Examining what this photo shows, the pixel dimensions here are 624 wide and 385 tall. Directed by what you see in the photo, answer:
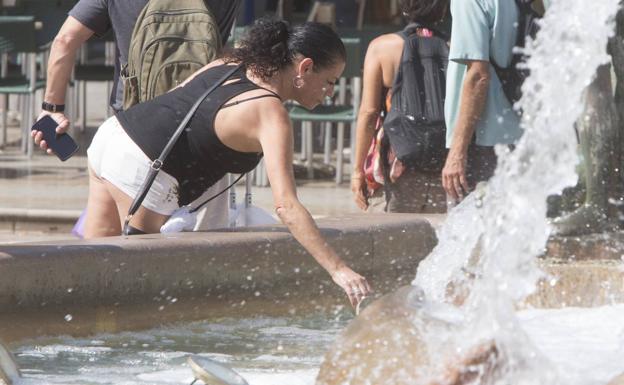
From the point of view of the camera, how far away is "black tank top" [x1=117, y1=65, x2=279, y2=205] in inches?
190

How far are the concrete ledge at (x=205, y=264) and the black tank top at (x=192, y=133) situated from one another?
0.22 meters

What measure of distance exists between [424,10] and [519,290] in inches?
79.3

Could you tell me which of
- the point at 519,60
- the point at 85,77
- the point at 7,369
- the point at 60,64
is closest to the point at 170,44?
the point at 60,64

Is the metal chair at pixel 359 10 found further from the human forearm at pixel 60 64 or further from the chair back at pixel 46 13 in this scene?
the human forearm at pixel 60 64

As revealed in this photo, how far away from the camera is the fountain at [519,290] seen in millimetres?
3508

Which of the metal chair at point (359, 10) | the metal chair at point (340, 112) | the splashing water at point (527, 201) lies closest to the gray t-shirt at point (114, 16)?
the splashing water at point (527, 201)

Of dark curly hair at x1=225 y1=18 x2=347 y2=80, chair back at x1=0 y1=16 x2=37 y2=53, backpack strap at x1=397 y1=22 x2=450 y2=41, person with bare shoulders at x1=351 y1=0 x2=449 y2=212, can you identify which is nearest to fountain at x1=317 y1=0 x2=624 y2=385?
person with bare shoulders at x1=351 y1=0 x2=449 y2=212

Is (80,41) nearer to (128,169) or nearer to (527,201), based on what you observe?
(128,169)

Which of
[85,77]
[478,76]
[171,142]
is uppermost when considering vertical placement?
[478,76]

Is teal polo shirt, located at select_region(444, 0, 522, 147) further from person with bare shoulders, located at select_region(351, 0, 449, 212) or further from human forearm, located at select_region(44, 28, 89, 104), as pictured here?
human forearm, located at select_region(44, 28, 89, 104)

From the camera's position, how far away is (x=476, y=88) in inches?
205

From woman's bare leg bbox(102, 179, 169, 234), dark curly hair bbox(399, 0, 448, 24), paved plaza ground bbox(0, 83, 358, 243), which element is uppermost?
dark curly hair bbox(399, 0, 448, 24)

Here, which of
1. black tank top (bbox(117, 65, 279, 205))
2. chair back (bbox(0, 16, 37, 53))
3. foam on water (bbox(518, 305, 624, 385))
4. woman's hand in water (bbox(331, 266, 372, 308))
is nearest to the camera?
foam on water (bbox(518, 305, 624, 385))

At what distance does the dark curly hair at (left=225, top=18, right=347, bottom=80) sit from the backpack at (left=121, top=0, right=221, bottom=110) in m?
0.66
